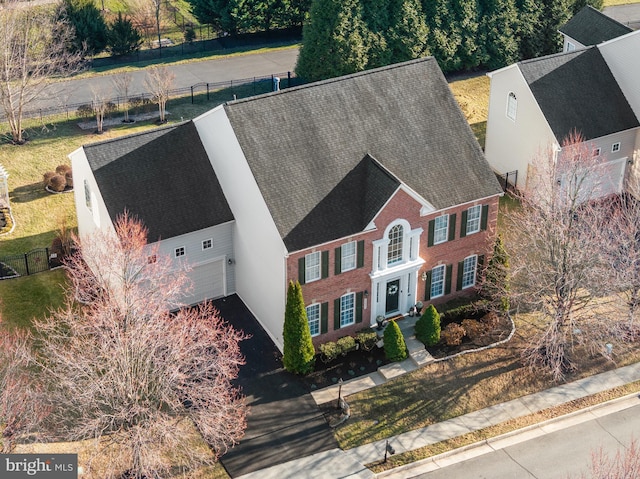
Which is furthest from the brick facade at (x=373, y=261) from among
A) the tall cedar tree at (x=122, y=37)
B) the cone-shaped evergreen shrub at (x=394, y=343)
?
the tall cedar tree at (x=122, y=37)

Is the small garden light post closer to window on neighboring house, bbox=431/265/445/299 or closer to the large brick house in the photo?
the large brick house

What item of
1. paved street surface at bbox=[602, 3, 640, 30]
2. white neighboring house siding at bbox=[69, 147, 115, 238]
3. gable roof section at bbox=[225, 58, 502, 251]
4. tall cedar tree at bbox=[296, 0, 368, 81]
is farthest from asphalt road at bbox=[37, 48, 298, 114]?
paved street surface at bbox=[602, 3, 640, 30]

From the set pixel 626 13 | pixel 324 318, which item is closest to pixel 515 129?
pixel 324 318

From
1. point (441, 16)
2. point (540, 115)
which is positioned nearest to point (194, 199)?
point (540, 115)

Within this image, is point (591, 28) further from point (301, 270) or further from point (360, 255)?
point (301, 270)

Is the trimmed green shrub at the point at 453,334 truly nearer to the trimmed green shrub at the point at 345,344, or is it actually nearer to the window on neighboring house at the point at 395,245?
the window on neighboring house at the point at 395,245
